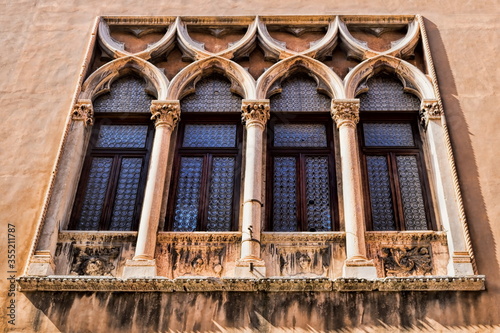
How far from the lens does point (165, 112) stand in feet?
27.6

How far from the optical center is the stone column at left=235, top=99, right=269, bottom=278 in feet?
23.2

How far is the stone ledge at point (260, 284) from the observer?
6.77 m

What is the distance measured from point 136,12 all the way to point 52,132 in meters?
2.44

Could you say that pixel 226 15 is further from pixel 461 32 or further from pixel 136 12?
pixel 461 32

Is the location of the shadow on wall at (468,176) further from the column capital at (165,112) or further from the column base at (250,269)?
the column capital at (165,112)

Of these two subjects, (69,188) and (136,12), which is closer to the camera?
(69,188)

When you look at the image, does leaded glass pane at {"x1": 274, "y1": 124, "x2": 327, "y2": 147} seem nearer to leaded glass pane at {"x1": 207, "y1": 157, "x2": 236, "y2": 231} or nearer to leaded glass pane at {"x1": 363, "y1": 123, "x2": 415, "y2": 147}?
leaded glass pane at {"x1": 363, "y1": 123, "x2": 415, "y2": 147}

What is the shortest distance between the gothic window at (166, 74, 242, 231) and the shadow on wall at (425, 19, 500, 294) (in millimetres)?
2740

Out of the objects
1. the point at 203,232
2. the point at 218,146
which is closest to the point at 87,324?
the point at 203,232

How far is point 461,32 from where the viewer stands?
922 centimetres

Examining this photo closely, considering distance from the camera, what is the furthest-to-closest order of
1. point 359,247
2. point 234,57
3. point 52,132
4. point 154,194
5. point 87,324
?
point 234,57 < point 52,132 < point 154,194 < point 359,247 < point 87,324

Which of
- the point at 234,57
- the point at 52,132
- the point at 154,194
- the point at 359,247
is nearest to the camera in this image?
the point at 359,247

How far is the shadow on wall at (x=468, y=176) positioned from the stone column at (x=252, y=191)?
2.39 m

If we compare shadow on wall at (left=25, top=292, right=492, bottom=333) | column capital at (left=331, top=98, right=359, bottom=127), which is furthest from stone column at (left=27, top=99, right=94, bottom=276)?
column capital at (left=331, top=98, right=359, bottom=127)
